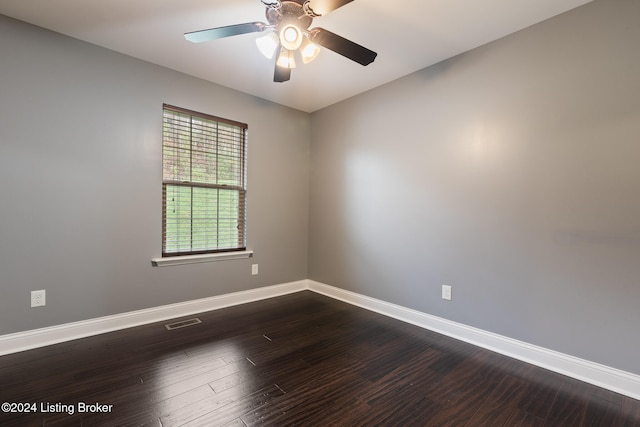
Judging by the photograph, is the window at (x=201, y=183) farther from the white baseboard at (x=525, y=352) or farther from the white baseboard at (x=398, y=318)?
the white baseboard at (x=525, y=352)

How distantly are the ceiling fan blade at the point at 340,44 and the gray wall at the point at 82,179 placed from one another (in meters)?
1.80

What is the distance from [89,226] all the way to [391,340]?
9.33 feet

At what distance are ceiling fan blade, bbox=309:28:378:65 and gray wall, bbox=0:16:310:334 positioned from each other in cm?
180

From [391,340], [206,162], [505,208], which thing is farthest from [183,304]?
[505,208]

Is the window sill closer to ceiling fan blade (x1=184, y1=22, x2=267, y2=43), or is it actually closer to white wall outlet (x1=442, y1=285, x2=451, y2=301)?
ceiling fan blade (x1=184, y1=22, x2=267, y2=43)

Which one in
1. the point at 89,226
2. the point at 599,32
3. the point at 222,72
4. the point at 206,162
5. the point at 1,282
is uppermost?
the point at 222,72

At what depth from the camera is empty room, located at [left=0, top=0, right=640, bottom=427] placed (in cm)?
177

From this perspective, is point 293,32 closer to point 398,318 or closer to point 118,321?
point 398,318

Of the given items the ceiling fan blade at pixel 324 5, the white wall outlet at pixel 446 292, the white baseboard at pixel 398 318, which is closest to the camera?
the ceiling fan blade at pixel 324 5

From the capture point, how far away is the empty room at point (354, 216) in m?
1.77

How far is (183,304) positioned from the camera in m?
2.98

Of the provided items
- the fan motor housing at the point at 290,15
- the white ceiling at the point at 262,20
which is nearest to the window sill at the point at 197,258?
the white ceiling at the point at 262,20

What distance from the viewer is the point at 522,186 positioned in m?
2.21

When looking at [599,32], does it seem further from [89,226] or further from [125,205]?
[89,226]
